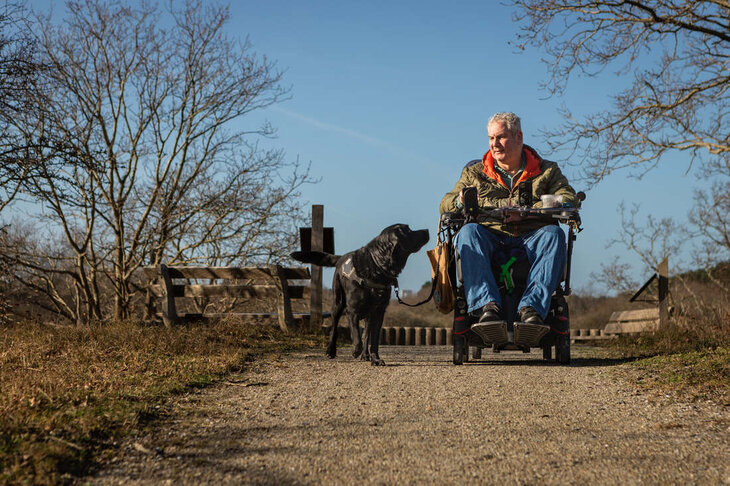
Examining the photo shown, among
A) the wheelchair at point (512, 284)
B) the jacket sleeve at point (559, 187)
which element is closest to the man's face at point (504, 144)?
the jacket sleeve at point (559, 187)

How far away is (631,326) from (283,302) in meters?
7.15

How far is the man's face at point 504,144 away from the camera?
21.2ft

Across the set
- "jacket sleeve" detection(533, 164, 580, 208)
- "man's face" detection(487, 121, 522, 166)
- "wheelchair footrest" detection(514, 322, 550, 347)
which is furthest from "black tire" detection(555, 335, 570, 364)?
"man's face" detection(487, 121, 522, 166)

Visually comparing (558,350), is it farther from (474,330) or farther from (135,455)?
(135,455)

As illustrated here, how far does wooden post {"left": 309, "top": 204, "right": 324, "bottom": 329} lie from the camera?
10.3 meters

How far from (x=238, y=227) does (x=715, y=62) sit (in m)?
10.2

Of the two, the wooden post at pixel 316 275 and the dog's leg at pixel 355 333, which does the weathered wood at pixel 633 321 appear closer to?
the wooden post at pixel 316 275

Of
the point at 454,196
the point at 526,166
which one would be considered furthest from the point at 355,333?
the point at 526,166

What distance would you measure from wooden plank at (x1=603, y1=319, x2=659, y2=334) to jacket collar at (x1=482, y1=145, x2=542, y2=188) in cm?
605

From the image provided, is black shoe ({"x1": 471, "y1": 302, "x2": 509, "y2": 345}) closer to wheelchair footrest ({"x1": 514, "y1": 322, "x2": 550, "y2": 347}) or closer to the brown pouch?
wheelchair footrest ({"x1": 514, "y1": 322, "x2": 550, "y2": 347})

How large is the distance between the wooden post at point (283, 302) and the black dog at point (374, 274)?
3.59 meters

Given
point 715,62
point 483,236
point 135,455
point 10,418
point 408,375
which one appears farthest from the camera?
point 715,62

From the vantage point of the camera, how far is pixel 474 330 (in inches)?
222

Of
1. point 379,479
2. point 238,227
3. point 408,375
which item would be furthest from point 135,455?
point 238,227
